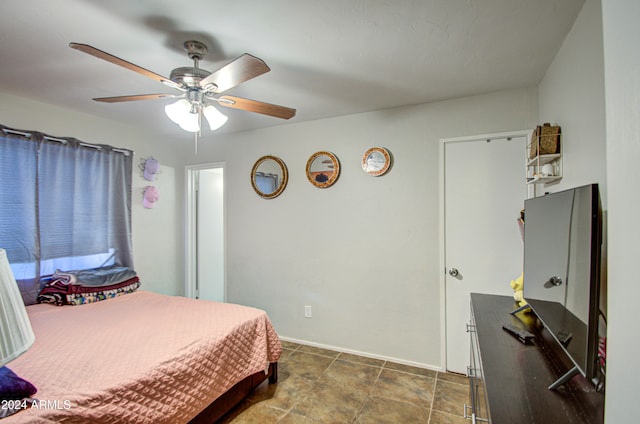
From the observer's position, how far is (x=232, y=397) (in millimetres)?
2080

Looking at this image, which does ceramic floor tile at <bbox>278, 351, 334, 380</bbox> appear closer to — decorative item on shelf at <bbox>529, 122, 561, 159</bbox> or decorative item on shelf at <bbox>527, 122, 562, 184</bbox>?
decorative item on shelf at <bbox>527, 122, 562, 184</bbox>

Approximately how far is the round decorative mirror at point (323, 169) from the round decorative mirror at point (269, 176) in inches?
12.6

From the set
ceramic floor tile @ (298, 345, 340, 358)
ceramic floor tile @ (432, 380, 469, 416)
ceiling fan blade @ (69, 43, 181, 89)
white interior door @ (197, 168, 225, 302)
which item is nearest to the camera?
ceiling fan blade @ (69, 43, 181, 89)

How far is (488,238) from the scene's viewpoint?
250 cm

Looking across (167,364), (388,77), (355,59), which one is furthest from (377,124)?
(167,364)

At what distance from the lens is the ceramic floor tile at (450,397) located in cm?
214

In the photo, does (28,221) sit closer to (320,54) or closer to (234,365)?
(234,365)

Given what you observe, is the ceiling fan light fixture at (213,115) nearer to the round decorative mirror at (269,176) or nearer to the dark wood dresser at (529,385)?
the round decorative mirror at (269,176)

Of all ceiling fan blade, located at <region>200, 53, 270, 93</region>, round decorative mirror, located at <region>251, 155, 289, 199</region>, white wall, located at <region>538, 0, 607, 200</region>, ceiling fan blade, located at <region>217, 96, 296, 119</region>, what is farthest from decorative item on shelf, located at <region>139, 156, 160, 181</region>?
white wall, located at <region>538, 0, 607, 200</region>

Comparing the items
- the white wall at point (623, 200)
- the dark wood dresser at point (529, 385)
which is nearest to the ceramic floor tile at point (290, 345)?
the dark wood dresser at point (529, 385)

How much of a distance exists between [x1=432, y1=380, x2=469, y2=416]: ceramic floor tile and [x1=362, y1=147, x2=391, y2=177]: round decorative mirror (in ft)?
6.14

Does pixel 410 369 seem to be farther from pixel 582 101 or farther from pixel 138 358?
pixel 582 101

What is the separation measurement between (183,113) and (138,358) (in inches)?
55.5

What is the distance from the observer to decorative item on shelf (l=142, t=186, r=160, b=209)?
11.5 feet
